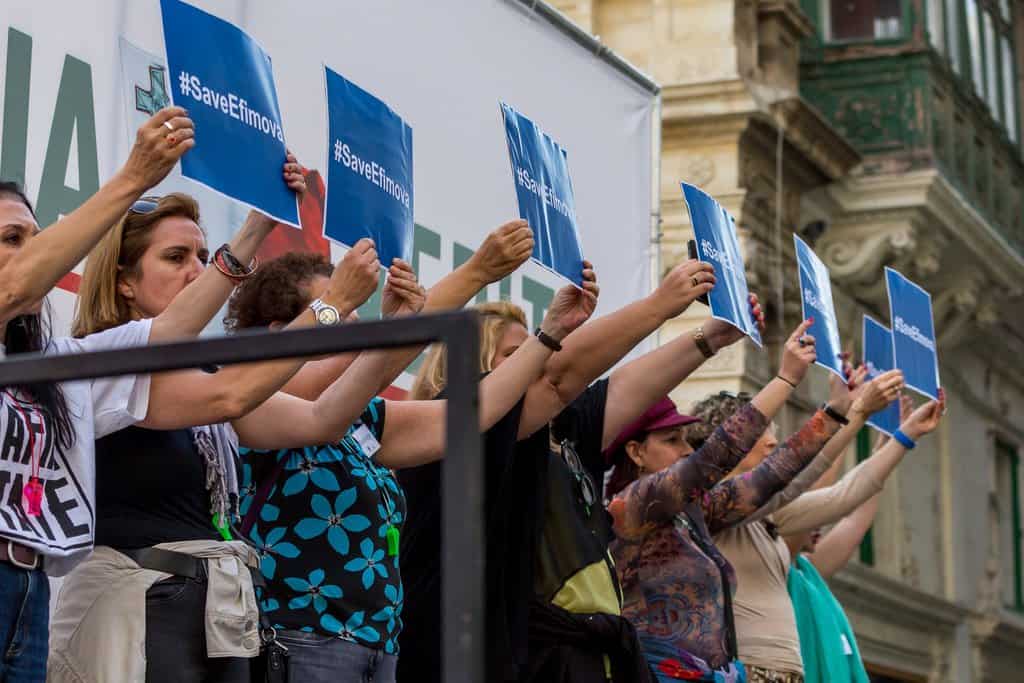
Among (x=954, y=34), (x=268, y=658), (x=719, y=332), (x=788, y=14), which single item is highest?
(x=954, y=34)

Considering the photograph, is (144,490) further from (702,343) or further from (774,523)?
(774,523)

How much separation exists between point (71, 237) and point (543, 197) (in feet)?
5.88

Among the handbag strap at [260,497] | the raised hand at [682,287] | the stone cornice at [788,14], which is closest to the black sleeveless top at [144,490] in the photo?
the handbag strap at [260,497]

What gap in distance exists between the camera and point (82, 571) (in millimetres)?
3568

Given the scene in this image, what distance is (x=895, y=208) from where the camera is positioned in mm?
14609

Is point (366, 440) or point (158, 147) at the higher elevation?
point (158, 147)

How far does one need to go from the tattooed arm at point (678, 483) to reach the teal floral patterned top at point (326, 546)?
1412mm

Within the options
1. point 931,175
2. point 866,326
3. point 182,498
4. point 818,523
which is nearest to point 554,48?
point 866,326

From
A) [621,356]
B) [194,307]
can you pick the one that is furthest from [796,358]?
[194,307]

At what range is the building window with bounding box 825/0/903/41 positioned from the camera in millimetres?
15297

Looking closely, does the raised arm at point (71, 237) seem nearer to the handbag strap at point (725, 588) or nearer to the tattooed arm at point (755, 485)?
the handbag strap at point (725, 588)

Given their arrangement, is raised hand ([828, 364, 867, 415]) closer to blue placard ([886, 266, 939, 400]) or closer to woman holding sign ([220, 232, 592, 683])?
blue placard ([886, 266, 939, 400])

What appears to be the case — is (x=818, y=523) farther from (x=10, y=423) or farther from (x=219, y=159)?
(x=10, y=423)

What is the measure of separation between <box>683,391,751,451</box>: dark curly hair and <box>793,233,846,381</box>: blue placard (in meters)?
0.29
